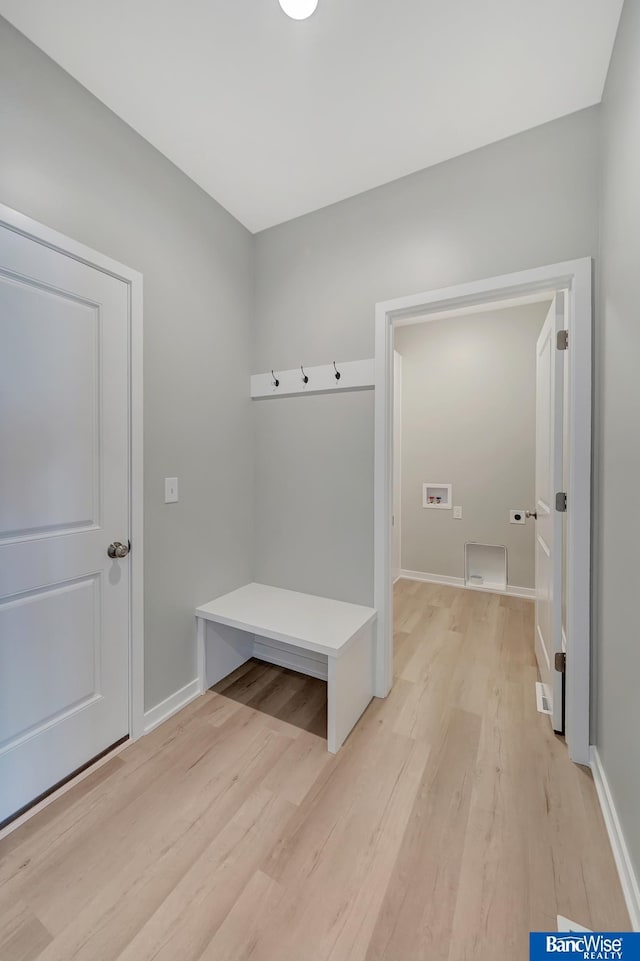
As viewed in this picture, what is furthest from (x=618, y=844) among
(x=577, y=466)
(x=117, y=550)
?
(x=117, y=550)

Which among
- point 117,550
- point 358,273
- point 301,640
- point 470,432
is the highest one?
point 358,273

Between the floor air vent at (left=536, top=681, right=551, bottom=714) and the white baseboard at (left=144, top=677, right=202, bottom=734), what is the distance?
1790 millimetres

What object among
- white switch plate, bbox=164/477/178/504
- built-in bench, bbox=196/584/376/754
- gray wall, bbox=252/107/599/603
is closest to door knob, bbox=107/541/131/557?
white switch plate, bbox=164/477/178/504

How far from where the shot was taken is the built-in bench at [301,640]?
1.64m

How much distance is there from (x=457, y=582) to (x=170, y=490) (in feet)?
10.2

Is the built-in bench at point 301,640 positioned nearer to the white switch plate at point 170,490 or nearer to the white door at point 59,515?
the white door at point 59,515

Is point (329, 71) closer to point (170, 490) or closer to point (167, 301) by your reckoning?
point (167, 301)

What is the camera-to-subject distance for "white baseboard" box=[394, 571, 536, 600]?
3531mm

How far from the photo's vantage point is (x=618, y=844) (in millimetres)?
1165

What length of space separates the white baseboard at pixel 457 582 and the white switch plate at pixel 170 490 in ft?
9.55

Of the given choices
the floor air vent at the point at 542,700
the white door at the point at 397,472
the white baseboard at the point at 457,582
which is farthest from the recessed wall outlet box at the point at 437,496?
the floor air vent at the point at 542,700

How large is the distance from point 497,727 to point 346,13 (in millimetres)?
2884

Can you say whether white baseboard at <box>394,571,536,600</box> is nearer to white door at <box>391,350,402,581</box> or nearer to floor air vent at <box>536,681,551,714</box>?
white door at <box>391,350,402,581</box>

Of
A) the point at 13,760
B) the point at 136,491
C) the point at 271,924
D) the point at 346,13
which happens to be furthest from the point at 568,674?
the point at 346,13
